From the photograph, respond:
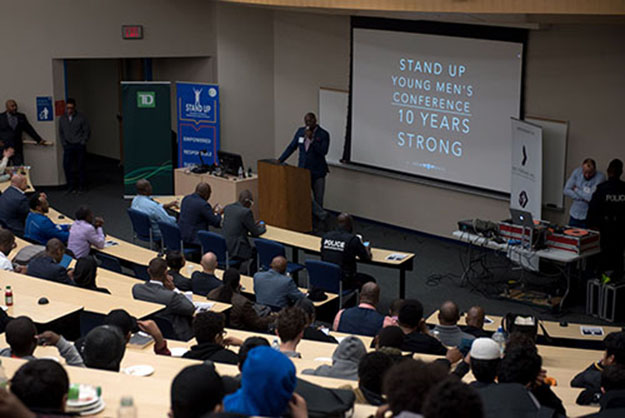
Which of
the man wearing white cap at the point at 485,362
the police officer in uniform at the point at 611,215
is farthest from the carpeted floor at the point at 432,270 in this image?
the man wearing white cap at the point at 485,362

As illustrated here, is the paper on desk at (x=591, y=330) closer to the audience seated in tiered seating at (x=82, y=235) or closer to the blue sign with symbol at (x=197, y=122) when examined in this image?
the audience seated in tiered seating at (x=82, y=235)

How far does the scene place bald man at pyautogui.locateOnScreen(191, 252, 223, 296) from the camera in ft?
25.2

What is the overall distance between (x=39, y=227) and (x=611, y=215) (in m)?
6.21

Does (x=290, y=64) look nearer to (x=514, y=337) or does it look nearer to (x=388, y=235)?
(x=388, y=235)

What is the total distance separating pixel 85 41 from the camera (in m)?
13.7

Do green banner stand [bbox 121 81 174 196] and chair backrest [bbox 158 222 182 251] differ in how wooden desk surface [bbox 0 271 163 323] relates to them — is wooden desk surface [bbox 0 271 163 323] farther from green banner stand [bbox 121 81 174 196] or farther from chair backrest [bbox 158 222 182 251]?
green banner stand [bbox 121 81 174 196]

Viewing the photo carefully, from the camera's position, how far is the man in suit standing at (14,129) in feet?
44.2

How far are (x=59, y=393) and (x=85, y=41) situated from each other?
11256mm

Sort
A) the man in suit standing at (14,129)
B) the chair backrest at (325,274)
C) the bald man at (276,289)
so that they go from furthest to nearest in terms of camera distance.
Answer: the man in suit standing at (14,129) < the chair backrest at (325,274) < the bald man at (276,289)

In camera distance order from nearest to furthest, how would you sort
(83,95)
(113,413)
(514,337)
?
(113,413) → (514,337) → (83,95)

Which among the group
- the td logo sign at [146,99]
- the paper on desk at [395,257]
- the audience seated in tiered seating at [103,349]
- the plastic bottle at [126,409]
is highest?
the td logo sign at [146,99]

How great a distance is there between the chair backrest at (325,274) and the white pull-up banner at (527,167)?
3.12 metres

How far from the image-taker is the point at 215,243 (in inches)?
368

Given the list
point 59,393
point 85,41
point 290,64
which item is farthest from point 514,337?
point 85,41
